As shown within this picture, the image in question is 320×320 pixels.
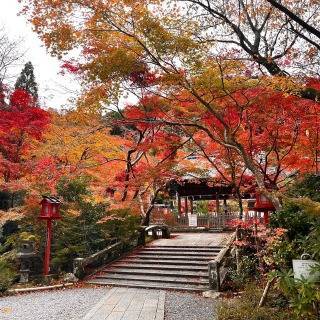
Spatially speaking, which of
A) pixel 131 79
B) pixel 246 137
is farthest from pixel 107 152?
pixel 246 137

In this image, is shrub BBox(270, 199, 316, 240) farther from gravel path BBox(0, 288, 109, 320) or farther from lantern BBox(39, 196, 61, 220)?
lantern BBox(39, 196, 61, 220)

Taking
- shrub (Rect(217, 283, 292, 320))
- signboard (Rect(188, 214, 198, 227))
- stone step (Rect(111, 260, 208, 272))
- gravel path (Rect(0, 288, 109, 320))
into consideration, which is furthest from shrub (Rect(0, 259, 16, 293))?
signboard (Rect(188, 214, 198, 227))

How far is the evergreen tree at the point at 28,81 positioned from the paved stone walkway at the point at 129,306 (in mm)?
23088

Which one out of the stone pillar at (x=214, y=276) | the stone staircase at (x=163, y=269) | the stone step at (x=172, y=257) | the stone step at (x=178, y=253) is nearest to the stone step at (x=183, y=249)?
the stone staircase at (x=163, y=269)

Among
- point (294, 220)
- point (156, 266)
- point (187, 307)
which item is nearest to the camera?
point (294, 220)

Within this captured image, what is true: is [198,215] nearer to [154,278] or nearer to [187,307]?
[154,278]

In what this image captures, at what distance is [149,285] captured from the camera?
11.6 metres

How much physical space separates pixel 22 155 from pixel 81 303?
12.3 meters

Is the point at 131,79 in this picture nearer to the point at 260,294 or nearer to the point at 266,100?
the point at 266,100

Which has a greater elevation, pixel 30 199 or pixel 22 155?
pixel 22 155

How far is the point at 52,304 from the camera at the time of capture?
9477mm

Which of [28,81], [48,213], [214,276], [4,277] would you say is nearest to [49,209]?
[48,213]

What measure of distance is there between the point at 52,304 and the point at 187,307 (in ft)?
12.1

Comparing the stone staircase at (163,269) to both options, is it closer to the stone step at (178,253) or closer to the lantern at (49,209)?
the stone step at (178,253)
